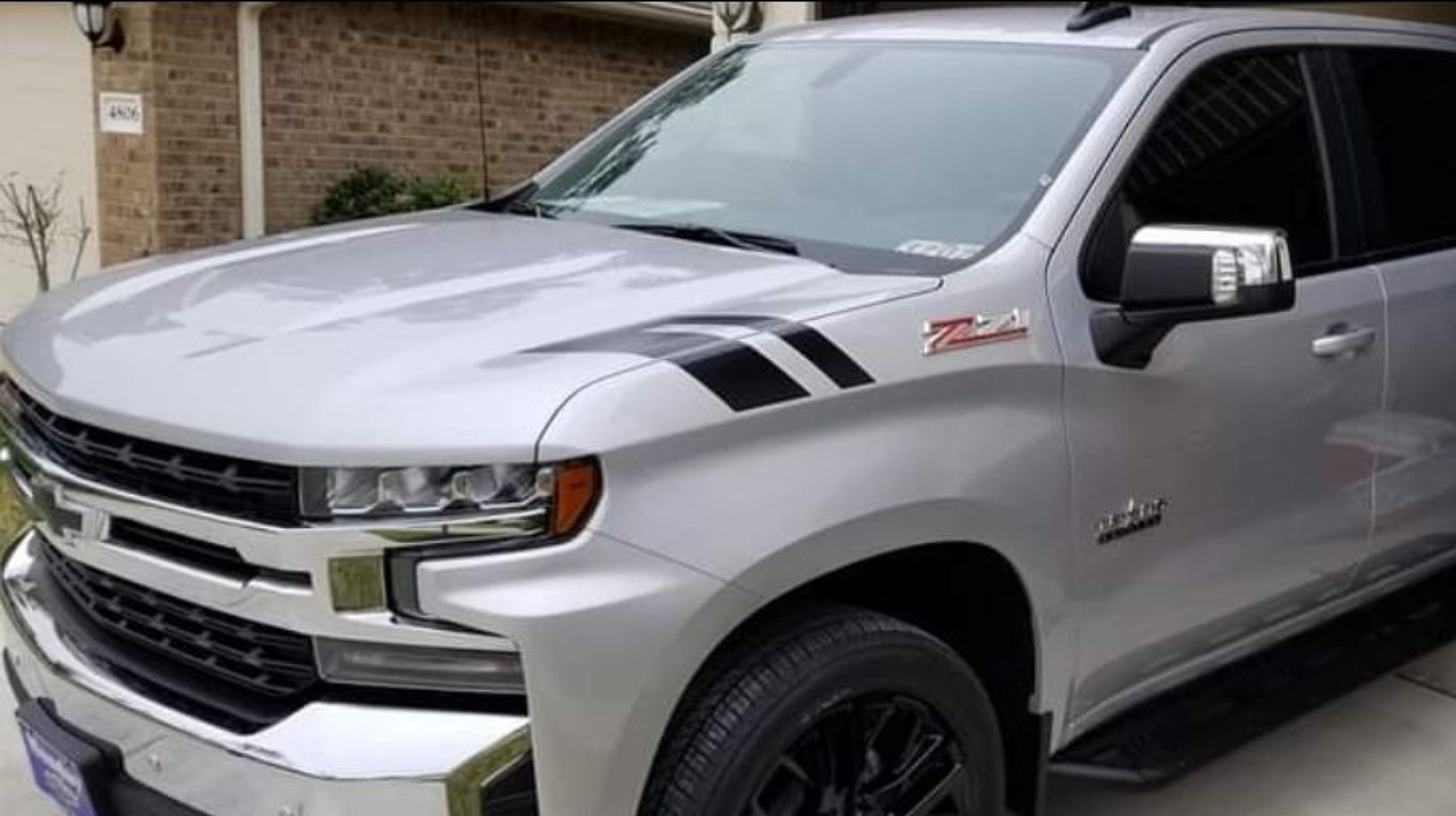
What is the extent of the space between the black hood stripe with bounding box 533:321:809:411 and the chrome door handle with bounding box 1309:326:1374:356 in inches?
61.7

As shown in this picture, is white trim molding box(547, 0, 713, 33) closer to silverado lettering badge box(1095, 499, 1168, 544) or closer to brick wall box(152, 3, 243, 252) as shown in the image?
brick wall box(152, 3, 243, 252)

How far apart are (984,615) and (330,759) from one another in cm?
131

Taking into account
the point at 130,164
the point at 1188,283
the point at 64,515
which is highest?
the point at 1188,283

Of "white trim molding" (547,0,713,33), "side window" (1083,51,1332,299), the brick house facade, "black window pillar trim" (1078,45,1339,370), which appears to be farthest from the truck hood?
"white trim molding" (547,0,713,33)

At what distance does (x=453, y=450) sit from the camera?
2.30 m

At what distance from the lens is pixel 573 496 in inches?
91.7

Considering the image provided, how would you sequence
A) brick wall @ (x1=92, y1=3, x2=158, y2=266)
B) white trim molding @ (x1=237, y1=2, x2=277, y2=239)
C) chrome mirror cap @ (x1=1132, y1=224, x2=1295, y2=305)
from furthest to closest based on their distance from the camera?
white trim molding @ (x1=237, y1=2, x2=277, y2=239) → brick wall @ (x1=92, y1=3, x2=158, y2=266) → chrome mirror cap @ (x1=1132, y1=224, x2=1295, y2=305)

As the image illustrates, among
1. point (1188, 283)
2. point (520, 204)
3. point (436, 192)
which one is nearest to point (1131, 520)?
point (1188, 283)

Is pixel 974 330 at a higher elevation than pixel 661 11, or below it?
below

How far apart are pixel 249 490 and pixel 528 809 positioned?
63 cm

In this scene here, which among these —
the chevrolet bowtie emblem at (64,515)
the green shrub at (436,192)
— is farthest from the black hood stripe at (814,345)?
the green shrub at (436,192)

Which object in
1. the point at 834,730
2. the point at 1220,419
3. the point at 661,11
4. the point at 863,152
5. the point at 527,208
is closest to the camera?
the point at 834,730

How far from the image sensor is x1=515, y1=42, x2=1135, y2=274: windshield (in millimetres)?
3273

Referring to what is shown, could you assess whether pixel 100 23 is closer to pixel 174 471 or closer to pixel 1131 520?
pixel 174 471
